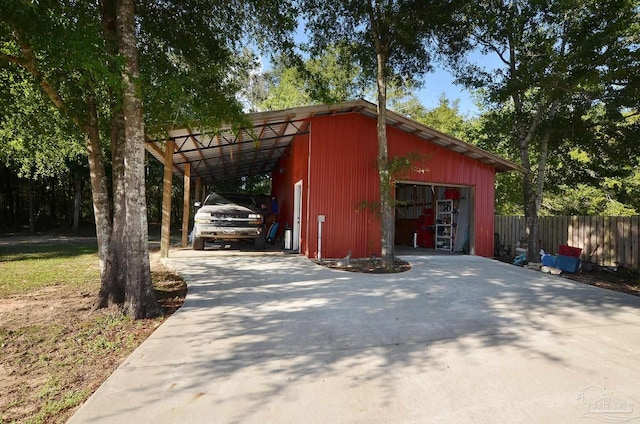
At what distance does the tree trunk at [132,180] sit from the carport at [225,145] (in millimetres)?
1481

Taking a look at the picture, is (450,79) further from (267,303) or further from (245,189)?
(245,189)

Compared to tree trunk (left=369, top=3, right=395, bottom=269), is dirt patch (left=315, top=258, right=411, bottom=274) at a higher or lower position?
lower

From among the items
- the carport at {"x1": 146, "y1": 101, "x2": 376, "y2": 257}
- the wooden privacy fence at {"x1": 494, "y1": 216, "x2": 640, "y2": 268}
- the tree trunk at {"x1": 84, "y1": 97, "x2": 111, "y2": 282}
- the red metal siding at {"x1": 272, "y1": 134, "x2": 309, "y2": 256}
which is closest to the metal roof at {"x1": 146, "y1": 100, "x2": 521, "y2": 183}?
the carport at {"x1": 146, "y1": 101, "x2": 376, "y2": 257}

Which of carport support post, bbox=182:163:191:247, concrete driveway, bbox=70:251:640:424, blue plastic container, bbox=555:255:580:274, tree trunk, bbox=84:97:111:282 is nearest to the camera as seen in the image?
concrete driveway, bbox=70:251:640:424

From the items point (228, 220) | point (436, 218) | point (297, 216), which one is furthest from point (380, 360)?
point (436, 218)

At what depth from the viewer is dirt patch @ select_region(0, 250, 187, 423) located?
2398mm

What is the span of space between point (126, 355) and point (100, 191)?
9.89 ft

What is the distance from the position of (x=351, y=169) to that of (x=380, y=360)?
6.76m

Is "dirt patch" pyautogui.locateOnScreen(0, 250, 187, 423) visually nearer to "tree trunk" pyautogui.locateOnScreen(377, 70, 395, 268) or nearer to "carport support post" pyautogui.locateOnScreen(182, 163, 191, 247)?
"tree trunk" pyautogui.locateOnScreen(377, 70, 395, 268)

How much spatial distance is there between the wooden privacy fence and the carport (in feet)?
23.9

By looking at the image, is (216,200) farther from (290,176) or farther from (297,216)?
(290,176)

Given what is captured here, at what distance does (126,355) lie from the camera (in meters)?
3.15

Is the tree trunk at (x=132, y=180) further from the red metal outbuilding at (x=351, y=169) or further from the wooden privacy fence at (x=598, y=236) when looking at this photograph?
the wooden privacy fence at (x=598, y=236)

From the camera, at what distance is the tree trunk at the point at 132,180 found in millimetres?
4172
